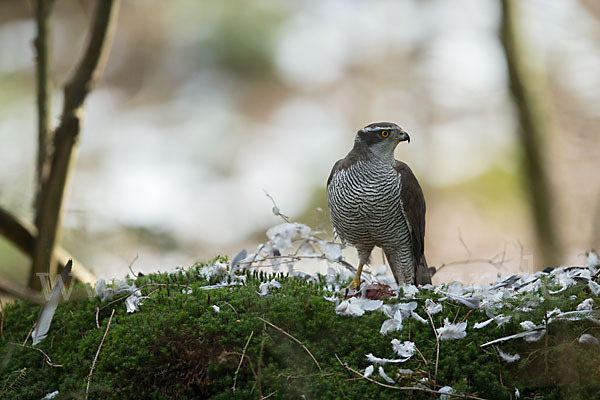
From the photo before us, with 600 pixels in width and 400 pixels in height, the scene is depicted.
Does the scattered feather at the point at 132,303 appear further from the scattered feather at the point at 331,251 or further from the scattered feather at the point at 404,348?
the scattered feather at the point at 404,348

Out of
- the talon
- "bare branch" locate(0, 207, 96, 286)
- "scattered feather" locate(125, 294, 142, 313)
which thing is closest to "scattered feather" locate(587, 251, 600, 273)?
the talon

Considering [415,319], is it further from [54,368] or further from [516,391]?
[54,368]

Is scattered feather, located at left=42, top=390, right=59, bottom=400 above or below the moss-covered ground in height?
below

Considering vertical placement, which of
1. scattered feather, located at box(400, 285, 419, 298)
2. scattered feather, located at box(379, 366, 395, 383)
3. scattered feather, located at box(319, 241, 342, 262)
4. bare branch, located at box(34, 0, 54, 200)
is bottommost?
scattered feather, located at box(379, 366, 395, 383)

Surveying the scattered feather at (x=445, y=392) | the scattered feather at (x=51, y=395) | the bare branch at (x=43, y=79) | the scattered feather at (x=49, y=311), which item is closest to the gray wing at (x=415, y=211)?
the scattered feather at (x=445, y=392)

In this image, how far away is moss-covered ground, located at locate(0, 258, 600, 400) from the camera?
8.17ft

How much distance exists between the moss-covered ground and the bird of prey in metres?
0.86

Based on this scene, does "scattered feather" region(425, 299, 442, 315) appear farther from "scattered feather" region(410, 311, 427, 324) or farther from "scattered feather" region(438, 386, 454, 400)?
"scattered feather" region(438, 386, 454, 400)

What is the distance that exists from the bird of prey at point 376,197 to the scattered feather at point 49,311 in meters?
1.79

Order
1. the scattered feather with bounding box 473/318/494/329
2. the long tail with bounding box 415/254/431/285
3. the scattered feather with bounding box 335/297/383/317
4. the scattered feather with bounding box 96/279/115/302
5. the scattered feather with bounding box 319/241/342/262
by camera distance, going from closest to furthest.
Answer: the scattered feather with bounding box 473/318/494/329
the scattered feather with bounding box 335/297/383/317
the scattered feather with bounding box 96/279/115/302
the scattered feather with bounding box 319/241/342/262
the long tail with bounding box 415/254/431/285

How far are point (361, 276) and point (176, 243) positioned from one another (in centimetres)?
516

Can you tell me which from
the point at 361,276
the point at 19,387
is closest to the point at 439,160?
the point at 361,276

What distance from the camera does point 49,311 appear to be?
130 inches

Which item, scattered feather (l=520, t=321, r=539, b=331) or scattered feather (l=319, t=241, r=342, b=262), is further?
scattered feather (l=319, t=241, r=342, b=262)
